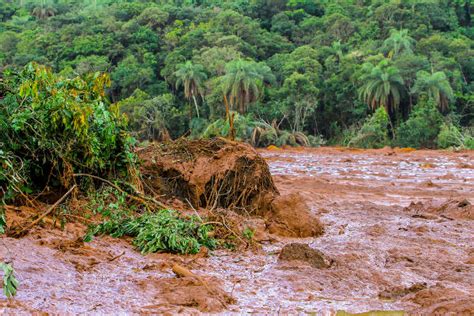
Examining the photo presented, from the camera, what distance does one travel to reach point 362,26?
52844mm

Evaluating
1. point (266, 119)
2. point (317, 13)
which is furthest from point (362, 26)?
point (266, 119)

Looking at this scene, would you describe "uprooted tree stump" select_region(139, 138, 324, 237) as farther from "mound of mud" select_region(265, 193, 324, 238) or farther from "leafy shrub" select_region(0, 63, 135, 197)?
"leafy shrub" select_region(0, 63, 135, 197)

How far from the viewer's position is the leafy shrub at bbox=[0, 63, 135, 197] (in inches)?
260

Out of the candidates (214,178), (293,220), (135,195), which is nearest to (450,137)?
(214,178)

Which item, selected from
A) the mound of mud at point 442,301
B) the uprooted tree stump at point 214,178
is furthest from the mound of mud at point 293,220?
the mound of mud at point 442,301

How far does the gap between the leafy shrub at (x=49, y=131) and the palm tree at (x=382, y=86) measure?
3370 centimetres

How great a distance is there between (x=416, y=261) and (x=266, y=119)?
36661 mm

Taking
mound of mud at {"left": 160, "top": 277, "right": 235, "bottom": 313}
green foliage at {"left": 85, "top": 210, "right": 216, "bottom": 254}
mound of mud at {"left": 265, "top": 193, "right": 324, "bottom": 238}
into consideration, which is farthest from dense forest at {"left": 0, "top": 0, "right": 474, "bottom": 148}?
mound of mud at {"left": 160, "top": 277, "right": 235, "bottom": 313}

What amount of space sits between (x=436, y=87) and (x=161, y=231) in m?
34.6

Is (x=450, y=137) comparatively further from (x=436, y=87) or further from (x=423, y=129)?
(x=436, y=87)

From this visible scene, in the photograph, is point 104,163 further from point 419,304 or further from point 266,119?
point 266,119

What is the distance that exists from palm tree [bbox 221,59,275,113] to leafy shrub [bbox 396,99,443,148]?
1050cm

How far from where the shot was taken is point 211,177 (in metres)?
8.74

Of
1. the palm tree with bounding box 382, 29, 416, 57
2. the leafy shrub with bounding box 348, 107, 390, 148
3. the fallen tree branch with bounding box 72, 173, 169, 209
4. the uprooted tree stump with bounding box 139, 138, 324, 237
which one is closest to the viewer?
the fallen tree branch with bounding box 72, 173, 169, 209
